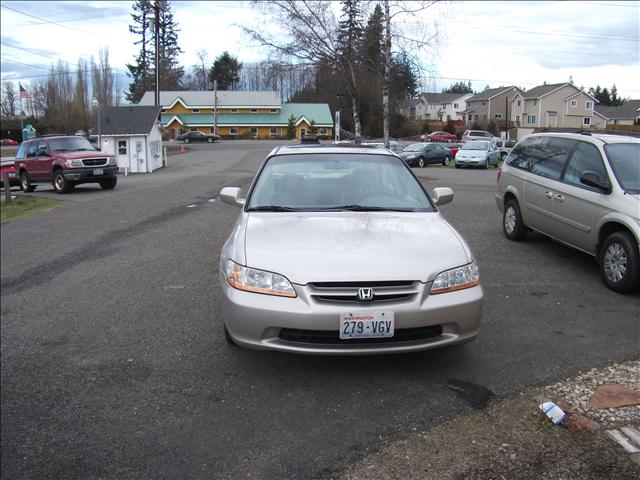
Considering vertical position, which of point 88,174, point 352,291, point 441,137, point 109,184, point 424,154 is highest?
point 441,137

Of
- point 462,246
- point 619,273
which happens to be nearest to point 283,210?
point 462,246

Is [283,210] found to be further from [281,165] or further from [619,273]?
[619,273]

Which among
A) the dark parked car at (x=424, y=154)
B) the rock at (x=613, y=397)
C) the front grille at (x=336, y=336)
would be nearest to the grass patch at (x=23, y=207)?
the front grille at (x=336, y=336)

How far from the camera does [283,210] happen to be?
4.72 m

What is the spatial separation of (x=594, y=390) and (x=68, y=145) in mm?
19083

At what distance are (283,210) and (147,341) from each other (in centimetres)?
162

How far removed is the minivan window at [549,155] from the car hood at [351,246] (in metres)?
3.54

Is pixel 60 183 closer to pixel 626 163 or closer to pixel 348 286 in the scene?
pixel 626 163

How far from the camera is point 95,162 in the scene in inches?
720

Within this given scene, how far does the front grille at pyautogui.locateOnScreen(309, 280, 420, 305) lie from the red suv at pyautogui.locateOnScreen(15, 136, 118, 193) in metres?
16.3

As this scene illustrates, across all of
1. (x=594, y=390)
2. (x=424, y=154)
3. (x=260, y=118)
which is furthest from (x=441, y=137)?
(x=594, y=390)

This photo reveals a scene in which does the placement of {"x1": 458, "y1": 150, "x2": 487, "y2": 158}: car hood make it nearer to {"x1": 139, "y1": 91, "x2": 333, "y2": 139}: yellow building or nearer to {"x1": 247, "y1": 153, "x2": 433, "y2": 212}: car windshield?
{"x1": 247, "y1": 153, "x2": 433, "y2": 212}: car windshield

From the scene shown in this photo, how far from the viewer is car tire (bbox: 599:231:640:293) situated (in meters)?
5.70

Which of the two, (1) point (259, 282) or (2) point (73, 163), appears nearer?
(1) point (259, 282)
